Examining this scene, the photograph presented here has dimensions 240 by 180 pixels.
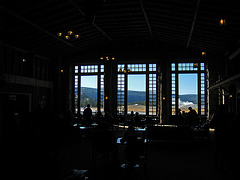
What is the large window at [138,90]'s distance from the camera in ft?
59.7

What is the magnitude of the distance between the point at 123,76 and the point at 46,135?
13.1 m

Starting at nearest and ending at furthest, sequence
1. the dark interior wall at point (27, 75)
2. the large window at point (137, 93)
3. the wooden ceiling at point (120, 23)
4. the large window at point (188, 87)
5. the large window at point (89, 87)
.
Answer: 1. the wooden ceiling at point (120, 23)
2. the dark interior wall at point (27, 75)
3. the large window at point (188, 87)
4. the large window at point (137, 93)
5. the large window at point (89, 87)

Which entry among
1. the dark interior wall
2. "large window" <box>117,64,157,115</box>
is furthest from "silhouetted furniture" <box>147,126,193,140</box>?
"large window" <box>117,64,157,115</box>

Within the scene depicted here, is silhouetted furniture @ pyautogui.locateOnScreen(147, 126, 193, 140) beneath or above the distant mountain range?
beneath

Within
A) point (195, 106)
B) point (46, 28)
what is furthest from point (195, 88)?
point (46, 28)

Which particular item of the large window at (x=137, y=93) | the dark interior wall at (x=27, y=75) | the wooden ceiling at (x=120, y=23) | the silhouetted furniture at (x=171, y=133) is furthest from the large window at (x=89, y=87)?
the silhouetted furniture at (x=171, y=133)

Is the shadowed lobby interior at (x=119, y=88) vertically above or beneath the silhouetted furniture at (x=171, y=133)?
above

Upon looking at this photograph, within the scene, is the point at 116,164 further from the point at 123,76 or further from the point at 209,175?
the point at 123,76

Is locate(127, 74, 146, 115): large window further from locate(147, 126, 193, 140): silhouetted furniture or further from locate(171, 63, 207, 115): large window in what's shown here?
locate(147, 126, 193, 140): silhouetted furniture

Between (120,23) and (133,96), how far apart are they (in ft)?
22.0

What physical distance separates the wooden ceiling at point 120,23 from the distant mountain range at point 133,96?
388 cm

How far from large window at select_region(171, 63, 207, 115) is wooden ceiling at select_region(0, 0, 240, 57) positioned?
1.86 metres

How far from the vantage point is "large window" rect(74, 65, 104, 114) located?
1928cm

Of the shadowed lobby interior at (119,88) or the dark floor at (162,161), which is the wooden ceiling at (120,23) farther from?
the dark floor at (162,161)
